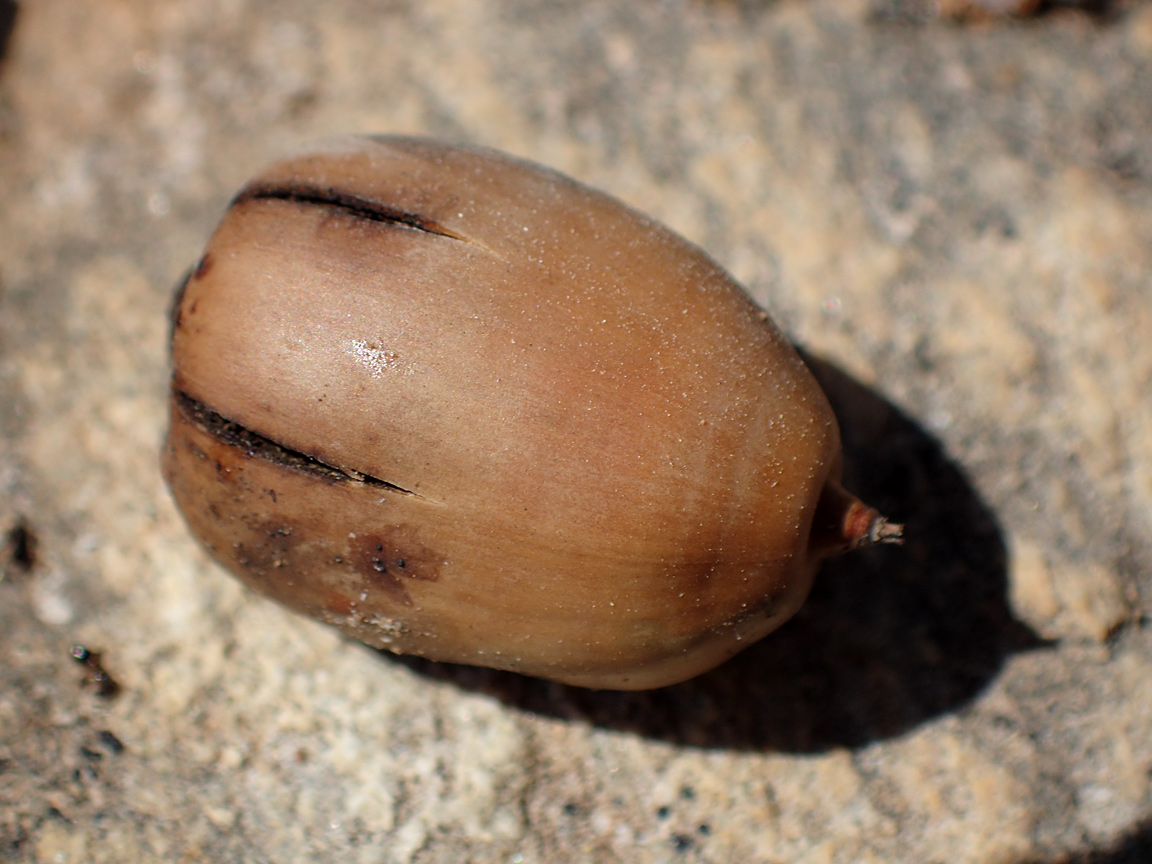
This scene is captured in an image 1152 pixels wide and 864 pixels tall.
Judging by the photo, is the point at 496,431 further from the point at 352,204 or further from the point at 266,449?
the point at 352,204

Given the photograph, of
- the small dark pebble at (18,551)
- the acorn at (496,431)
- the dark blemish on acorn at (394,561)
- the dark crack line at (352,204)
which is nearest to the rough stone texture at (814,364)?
the small dark pebble at (18,551)

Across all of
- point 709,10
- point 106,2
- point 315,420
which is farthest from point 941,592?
→ point 106,2

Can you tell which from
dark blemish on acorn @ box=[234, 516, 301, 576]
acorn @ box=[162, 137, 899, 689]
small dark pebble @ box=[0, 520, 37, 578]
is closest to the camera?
acorn @ box=[162, 137, 899, 689]

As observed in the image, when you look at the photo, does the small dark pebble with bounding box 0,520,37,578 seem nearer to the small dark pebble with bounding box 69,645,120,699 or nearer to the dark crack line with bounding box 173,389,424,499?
the small dark pebble with bounding box 69,645,120,699

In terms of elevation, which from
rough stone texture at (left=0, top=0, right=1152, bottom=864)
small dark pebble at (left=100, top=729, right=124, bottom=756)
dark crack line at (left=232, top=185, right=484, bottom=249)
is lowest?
small dark pebble at (left=100, top=729, right=124, bottom=756)

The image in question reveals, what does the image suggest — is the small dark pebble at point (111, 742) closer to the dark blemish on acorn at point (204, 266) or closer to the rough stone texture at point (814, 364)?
the rough stone texture at point (814, 364)

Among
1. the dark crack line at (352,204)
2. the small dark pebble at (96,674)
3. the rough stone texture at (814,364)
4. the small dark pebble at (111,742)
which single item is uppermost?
the dark crack line at (352,204)

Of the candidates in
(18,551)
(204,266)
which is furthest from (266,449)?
(18,551)

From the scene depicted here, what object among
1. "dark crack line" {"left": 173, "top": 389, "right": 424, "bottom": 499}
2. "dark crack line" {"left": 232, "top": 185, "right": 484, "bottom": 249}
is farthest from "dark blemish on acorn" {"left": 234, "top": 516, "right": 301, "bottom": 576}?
"dark crack line" {"left": 232, "top": 185, "right": 484, "bottom": 249}
